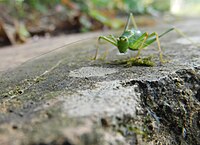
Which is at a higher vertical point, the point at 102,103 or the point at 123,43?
the point at 123,43

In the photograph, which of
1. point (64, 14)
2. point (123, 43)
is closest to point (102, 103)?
point (123, 43)

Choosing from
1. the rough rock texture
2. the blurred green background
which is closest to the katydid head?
the rough rock texture

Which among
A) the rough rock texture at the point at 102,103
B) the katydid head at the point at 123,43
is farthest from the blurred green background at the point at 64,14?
the rough rock texture at the point at 102,103

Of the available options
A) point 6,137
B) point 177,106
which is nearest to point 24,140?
point 6,137

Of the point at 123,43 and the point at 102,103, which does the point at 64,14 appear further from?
the point at 102,103

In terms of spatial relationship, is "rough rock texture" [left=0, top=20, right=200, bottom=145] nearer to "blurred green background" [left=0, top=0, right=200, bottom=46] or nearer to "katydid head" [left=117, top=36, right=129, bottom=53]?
"katydid head" [left=117, top=36, right=129, bottom=53]

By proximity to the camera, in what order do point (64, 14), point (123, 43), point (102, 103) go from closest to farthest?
point (102, 103) → point (123, 43) → point (64, 14)

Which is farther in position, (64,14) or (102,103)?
(64,14)

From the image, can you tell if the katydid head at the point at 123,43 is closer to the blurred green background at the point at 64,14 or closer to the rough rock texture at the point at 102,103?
the rough rock texture at the point at 102,103
